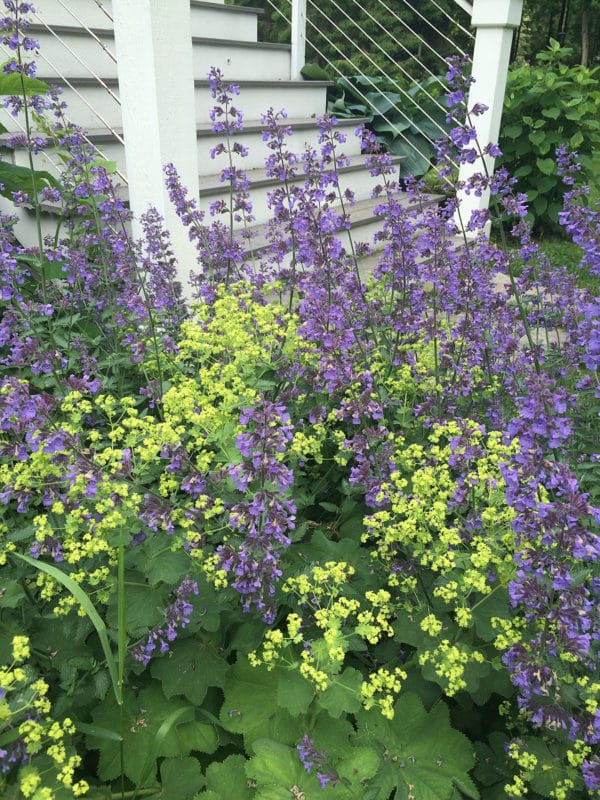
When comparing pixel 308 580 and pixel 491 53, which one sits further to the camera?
pixel 491 53

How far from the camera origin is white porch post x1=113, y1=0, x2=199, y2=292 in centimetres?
310

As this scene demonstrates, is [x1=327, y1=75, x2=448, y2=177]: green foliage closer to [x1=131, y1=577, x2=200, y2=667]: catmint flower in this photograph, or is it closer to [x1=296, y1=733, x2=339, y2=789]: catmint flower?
[x1=131, y1=577, x2=200, y2=667]: catmint flower

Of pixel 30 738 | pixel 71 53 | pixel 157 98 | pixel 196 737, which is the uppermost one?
pixel 71 53

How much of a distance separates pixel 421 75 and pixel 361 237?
1082cm

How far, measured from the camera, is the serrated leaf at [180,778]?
170 cm

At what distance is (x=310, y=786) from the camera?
164 cm

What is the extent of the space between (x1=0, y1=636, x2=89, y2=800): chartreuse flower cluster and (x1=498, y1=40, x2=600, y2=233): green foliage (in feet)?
20.7

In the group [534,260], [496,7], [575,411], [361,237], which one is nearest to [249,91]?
[361,237]

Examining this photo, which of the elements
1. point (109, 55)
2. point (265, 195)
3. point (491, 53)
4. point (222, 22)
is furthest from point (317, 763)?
point (222, 22)

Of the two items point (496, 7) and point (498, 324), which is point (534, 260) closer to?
point (498, 324)

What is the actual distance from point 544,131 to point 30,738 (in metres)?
6.94

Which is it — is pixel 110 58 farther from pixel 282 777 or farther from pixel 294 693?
pixel 282 777

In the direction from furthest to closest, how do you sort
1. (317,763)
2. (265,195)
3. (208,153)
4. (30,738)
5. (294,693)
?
(265,195) → (208,153) → (294,693) → (317,763) → (30,738)

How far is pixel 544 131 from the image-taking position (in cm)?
666
